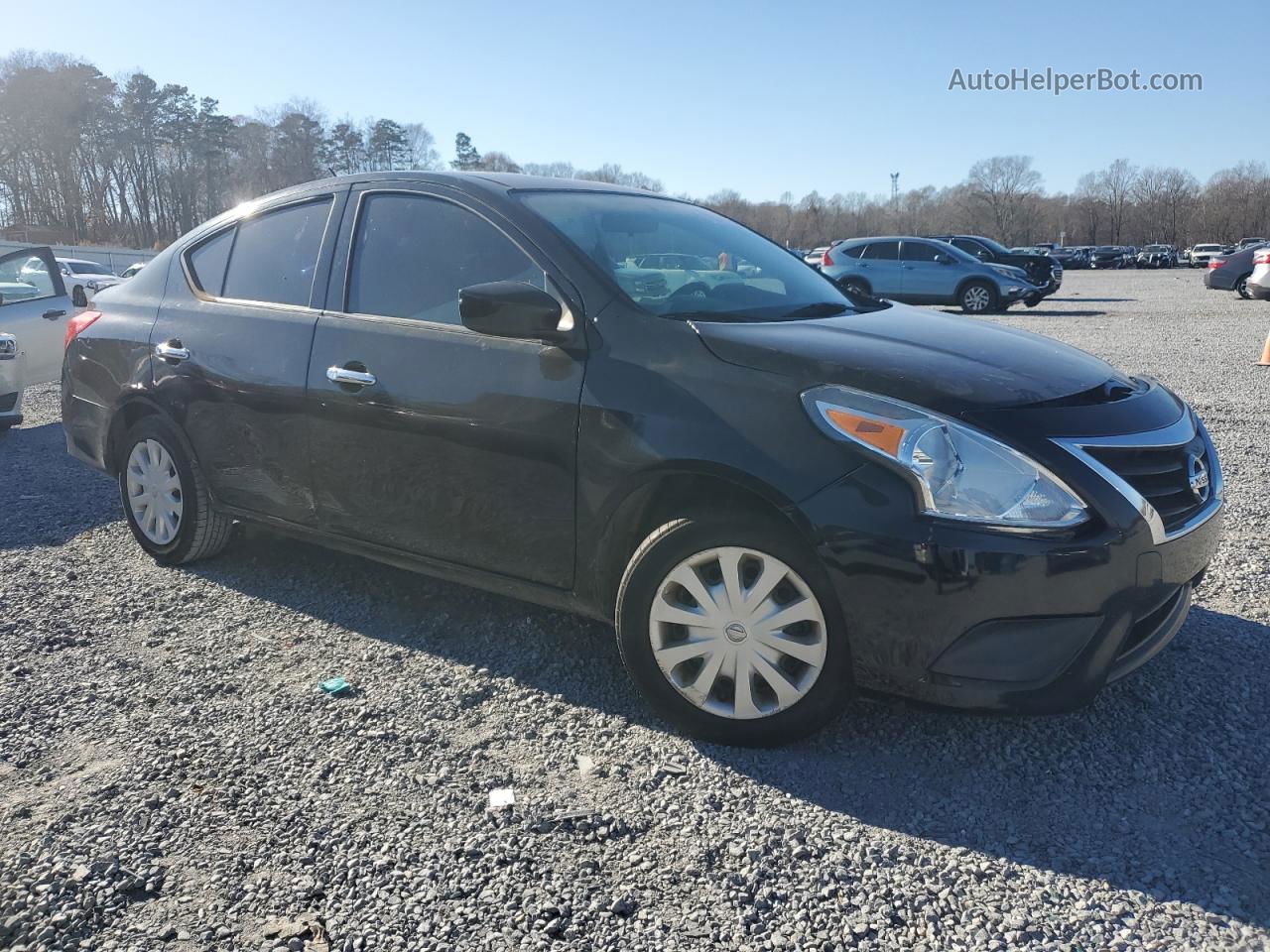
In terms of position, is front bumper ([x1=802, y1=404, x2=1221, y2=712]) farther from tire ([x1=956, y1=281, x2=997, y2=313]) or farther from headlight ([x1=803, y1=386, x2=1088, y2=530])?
tire ([x1=956, y1=281, x2=997, y2=313])

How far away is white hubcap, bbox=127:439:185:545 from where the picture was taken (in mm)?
4508

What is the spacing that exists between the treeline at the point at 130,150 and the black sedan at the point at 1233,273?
67144mm

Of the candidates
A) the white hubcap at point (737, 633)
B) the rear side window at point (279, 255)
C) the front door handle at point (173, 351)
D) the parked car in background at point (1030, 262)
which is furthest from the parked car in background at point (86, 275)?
the white hubcap at point (737, 633)

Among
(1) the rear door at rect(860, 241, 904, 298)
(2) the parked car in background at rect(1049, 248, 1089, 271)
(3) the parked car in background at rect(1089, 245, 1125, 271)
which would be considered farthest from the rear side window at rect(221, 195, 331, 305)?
(3) the parked car in background at rect(1089, 245, 1125, 271)

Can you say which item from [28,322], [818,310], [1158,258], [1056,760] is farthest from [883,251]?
[1158,258]

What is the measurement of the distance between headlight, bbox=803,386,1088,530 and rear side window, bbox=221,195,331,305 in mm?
2492

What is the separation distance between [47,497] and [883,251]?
1878 cm

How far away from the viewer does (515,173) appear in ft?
13.4

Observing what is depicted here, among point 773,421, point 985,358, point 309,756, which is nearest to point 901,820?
point 773,421

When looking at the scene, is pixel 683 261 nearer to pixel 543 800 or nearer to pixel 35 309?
pixel 543 800

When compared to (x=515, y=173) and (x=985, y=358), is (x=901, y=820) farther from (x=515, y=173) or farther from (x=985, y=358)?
(x=515, y=173)

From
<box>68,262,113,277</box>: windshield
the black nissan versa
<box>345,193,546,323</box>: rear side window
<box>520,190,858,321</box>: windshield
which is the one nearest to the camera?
the black nissan versa

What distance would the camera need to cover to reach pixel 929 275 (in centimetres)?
2134

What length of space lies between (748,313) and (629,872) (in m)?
1.90
